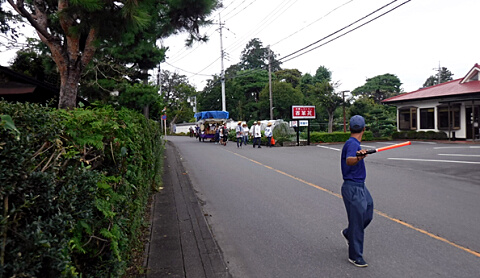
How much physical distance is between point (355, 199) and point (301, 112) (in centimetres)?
2072

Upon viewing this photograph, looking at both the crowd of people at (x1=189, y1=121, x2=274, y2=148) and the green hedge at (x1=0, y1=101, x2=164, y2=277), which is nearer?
the green hedge at (x1=0, y1=101, x2=164, y2=277)

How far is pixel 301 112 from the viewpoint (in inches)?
969

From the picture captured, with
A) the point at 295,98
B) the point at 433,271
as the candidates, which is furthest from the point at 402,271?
the point at 295,98

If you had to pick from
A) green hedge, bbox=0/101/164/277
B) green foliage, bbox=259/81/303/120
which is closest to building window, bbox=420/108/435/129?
green foliage, bbox=259/81/303/120

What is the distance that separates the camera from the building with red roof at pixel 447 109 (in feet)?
84.5

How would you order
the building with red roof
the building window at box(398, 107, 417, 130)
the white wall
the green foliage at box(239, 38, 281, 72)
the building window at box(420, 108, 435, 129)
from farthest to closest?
the green foliage at box(239, 38, 281, 72) → the building window at box(398, 107, 417, 130) → the building window at box(420, 108, 435, 129) → the white wall → the building with red roof

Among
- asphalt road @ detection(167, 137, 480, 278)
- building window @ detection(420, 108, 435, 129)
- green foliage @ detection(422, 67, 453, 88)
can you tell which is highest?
green foliage @ detection(422, 67, 453, 88)

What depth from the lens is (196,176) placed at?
1149 centimetres

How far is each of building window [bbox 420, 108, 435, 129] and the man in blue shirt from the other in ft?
93.9

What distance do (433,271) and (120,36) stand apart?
6626mm

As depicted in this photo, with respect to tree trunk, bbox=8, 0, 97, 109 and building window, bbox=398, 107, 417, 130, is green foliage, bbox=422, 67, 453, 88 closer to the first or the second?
building window, bbox=398, 107, 417, 130

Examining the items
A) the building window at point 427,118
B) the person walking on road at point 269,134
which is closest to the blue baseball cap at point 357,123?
the person walking on road at point 269,134

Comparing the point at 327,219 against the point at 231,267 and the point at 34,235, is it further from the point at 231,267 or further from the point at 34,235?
the point at 34,235

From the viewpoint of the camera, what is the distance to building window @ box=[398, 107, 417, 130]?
3095 cm
